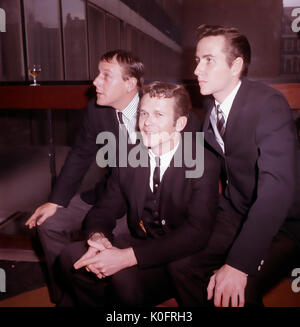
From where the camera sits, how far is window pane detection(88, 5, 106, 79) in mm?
8152

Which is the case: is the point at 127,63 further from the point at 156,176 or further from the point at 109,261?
the point at 109,261

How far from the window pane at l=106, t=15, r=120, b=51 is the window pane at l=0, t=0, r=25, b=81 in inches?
92.9

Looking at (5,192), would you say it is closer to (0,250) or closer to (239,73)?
(0,250)

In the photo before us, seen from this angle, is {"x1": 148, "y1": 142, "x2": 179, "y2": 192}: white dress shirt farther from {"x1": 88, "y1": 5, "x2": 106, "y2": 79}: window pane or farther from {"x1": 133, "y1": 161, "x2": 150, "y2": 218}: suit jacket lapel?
{"x1": 88, "y1": 5, "x2": 106, "y2": 79}: window pane

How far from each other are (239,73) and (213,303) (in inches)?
40.0

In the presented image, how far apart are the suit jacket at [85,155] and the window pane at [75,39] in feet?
20.9

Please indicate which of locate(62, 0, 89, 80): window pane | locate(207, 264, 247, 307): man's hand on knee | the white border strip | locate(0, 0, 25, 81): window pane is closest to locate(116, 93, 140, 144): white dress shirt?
locate(207, 264, 247, 307): man's hand on knee

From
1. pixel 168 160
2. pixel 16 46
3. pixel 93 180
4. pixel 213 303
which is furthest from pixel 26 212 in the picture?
pixel 16 46

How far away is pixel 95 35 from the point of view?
8.47m

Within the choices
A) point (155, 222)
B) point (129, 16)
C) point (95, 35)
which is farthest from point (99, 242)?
point (129, 16)

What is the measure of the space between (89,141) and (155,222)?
2.47 feet

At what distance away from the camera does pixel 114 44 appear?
9359mm

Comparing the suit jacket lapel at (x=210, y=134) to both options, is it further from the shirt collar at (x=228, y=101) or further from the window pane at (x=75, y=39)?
the window pane at (x=75, y=39)

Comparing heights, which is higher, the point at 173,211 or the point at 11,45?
the point at 11,45
